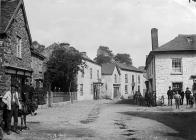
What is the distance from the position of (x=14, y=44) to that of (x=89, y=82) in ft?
103

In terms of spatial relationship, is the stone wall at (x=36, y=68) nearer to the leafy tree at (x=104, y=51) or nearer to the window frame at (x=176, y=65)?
the window frame at (x=176, y=65)

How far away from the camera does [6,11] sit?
862 inches

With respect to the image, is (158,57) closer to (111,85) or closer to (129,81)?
(111,85)

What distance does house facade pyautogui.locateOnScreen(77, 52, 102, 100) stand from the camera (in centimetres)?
4794

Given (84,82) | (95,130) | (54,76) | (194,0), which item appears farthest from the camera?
(84,82)

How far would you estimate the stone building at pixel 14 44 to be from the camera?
19938 millimetres

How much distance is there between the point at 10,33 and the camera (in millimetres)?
20969

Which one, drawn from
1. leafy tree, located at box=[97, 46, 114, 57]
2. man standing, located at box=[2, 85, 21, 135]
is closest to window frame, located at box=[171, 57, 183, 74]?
man standing, located at box=[2, 85, 21, 135]

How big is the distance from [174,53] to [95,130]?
21.0 meters

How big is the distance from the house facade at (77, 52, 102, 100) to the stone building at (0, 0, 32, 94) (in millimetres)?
22452

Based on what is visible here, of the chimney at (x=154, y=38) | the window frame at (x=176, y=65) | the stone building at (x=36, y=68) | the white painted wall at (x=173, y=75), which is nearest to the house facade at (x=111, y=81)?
the chimney at (x=154, y=38)

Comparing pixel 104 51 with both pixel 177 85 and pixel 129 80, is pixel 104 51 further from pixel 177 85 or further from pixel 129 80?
pixel 177 85

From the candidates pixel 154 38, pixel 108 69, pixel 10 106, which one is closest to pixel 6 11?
pixel 10 106

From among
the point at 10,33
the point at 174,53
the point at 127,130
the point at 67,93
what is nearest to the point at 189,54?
the point at 174,53
